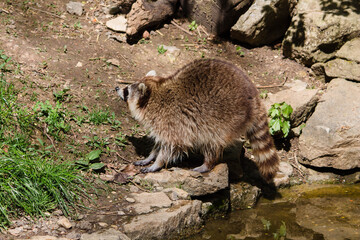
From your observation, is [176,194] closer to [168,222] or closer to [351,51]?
[168,222]

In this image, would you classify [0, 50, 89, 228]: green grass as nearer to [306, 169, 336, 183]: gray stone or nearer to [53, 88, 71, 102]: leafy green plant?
[53, 88, 71, 102]: leafy green plant

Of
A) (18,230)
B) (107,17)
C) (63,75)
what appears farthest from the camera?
(107,17)

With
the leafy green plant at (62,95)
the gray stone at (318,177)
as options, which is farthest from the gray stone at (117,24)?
the gray stone at (318,177)

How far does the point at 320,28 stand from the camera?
680 centimetres

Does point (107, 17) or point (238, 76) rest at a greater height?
point (238, 76)

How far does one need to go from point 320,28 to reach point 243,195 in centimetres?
323

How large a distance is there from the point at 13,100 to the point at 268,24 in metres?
4.23

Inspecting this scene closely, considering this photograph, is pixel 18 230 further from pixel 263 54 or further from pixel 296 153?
pixel 263 54

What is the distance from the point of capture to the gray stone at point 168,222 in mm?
3912

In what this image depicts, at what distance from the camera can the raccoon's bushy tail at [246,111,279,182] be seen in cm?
486

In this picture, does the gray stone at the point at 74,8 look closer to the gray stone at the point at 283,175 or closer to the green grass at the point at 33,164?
the green grass at the point at 33,164

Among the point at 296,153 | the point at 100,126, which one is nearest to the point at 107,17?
the point at 100,126

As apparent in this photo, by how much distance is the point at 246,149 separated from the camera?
5992mm

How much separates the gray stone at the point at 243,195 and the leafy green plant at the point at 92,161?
5.00 feet
